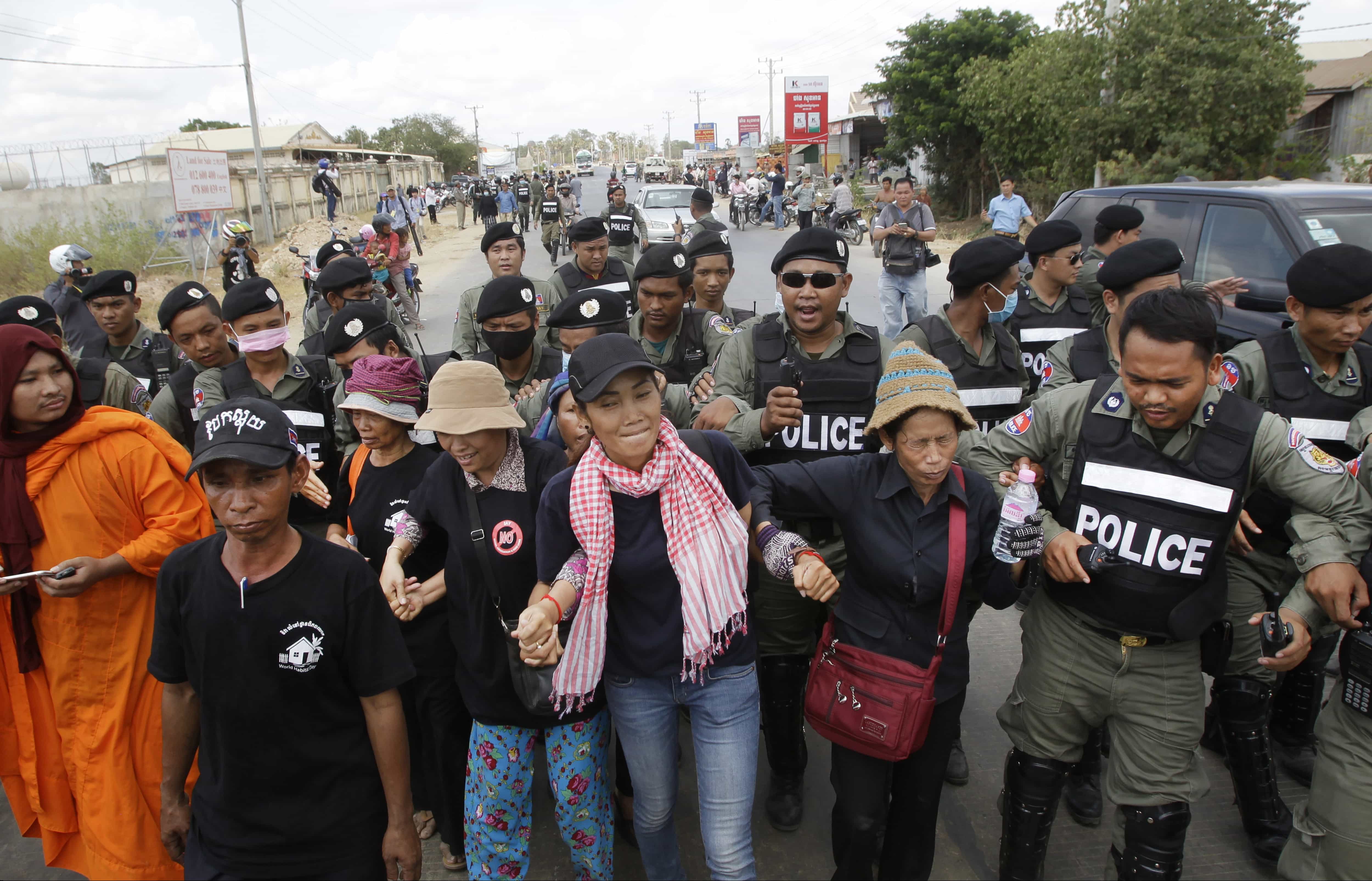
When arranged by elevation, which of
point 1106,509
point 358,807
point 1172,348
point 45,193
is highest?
point 45,193

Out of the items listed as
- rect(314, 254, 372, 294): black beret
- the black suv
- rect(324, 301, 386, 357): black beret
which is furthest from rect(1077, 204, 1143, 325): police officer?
rect(314, 254, 372, 294): black beret

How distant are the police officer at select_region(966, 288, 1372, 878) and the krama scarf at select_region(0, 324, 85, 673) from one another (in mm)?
3223

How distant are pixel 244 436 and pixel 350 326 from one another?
188 cm

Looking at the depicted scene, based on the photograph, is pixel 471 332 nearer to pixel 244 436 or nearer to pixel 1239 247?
pixel 244 436

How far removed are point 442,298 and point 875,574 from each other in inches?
615

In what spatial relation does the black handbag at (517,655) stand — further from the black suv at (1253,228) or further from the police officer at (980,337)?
the black suv at (1253,228)

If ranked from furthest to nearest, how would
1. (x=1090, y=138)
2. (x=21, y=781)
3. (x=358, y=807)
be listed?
1. (x=1090, y=138)
2. (x=21, y=781)
3. (x=358, y=807)

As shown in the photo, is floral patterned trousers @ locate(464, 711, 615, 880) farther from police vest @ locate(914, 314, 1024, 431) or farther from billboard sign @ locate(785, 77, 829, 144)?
billboard sign @ locate(785, 77, 829, 144)

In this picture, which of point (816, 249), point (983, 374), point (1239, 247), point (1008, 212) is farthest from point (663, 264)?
point (1008, 212)

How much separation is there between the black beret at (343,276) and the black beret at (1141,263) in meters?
4.20

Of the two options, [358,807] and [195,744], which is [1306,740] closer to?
[358,807]

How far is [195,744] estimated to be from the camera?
2.42 metres

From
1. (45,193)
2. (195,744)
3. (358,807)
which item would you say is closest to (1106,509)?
(358,807)

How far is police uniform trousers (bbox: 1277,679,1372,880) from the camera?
7.82 ft
